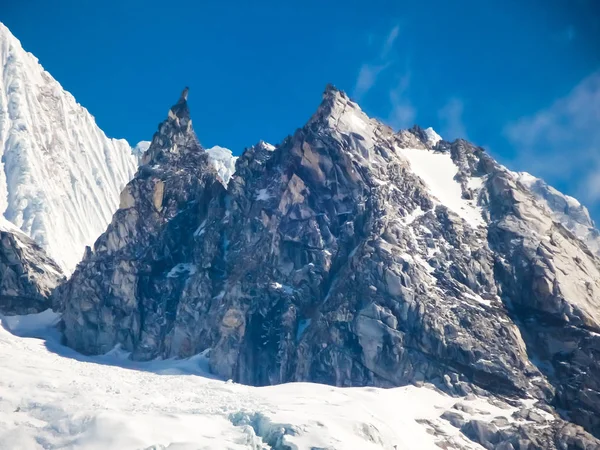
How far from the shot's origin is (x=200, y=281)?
15750 cm

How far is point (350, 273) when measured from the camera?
139000 mm

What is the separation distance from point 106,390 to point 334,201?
6361cm

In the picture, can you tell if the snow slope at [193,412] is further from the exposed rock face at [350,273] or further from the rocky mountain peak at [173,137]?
the rocky mountain peak at [173,137]

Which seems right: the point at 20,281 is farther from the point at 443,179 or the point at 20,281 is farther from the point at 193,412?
the point at 193,412

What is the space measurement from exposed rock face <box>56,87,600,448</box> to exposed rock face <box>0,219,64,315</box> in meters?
7.87

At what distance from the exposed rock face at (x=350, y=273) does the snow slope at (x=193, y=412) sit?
28.0ft

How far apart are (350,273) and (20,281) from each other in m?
76.3

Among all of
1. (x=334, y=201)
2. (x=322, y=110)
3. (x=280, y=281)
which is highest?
(x=322, y=110)

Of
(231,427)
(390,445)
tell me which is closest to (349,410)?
(390,445)

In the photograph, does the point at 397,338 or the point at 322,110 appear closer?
the point at 397,338

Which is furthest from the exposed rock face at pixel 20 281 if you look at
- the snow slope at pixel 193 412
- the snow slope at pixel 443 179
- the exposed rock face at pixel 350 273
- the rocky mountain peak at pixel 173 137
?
the snow slope at pixel 443 179

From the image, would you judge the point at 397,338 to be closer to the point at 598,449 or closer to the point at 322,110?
the point at 598,449

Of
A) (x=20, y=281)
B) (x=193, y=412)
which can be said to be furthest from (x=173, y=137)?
(x=193, y=412)

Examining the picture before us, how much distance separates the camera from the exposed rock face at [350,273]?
127438mm
